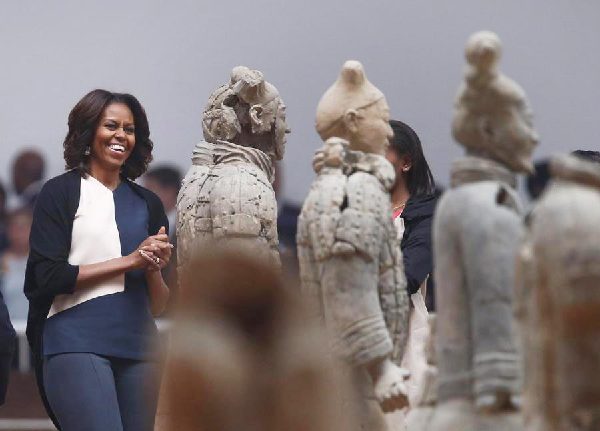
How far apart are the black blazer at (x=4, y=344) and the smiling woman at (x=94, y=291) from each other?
0.34 ft

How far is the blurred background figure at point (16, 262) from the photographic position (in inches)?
612

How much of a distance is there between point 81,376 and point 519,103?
2.88 metres

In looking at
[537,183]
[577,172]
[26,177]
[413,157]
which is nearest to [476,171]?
[577,172]

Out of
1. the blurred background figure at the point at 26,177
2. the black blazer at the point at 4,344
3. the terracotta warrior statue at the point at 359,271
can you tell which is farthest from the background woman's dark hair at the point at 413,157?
the blurred background figure at the point at 26,177

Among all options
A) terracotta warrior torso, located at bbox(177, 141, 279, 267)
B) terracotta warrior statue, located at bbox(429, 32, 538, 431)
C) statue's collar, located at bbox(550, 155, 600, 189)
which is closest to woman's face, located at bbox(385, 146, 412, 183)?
terracotta warrior torso, located at bbox(177, 141, 279, 267)

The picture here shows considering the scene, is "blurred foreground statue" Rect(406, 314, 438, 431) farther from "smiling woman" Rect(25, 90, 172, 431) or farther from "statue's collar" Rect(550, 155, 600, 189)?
"smiling woman" Rect(25, 90, 172, 431)

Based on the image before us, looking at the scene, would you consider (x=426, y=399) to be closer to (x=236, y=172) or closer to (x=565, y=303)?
(x=565, y=303)

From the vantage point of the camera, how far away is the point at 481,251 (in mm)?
8414

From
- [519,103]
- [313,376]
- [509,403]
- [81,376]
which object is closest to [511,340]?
[509,403]

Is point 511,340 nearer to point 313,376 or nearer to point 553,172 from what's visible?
point 553,172

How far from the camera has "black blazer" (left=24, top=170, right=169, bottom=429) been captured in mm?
10766

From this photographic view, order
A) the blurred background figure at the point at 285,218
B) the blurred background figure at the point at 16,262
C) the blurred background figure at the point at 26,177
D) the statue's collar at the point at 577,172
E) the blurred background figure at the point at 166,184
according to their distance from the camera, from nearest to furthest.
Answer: the statue's collar at the point at 577,172 < the blurred background figure at the point at 285,218 < the blurred background figure at the point at 166,184 < the blurred background figure at the point at 16,262 < the blurred background figure at the point at 26,177

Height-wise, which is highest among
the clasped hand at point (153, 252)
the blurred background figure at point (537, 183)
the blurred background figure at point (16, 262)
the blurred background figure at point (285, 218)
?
the clasped hand at point (153, 252)

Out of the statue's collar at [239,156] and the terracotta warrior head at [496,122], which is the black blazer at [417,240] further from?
the terracotta warrior head at [496,122]
